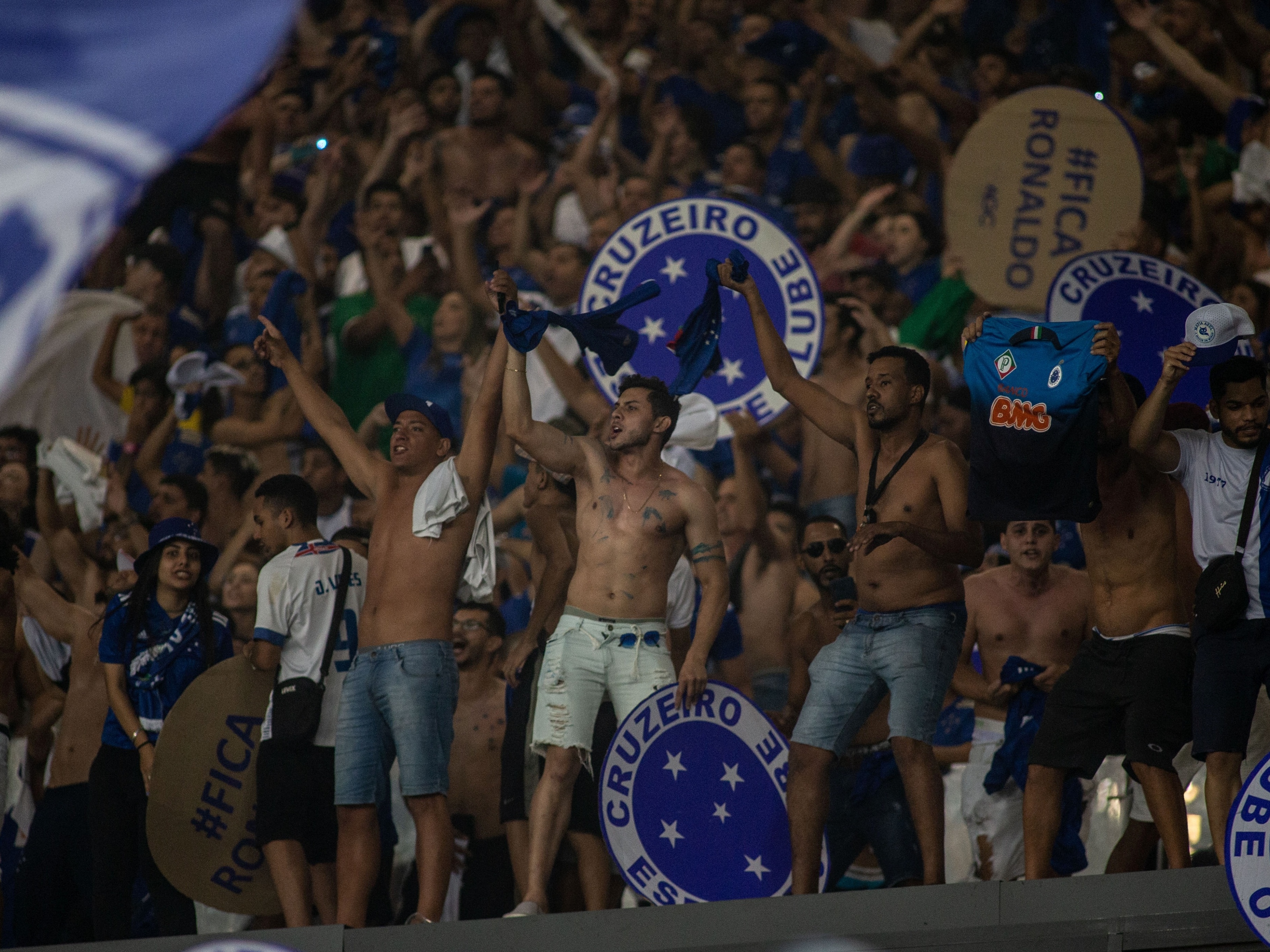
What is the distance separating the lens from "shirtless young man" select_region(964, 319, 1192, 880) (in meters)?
5.85

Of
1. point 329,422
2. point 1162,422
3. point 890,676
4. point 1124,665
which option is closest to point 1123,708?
point 1124,665

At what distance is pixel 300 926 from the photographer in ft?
20.8

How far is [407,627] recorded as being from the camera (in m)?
6.62

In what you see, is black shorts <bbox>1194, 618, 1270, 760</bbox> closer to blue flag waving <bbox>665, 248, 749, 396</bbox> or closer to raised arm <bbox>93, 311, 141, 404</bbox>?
blue flag waving <bbox>665, 248, 749, 396</bbox>

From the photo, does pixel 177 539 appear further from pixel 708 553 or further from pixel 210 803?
pixel 708 553

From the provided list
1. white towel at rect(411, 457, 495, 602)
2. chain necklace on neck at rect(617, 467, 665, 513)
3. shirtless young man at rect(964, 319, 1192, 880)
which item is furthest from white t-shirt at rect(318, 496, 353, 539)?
shirtless young man at rect(964, 319, 1192, 880)

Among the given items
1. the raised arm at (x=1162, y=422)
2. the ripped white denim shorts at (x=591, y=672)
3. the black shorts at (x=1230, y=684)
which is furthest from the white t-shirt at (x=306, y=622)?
the black shorts at (x=1230, y=684)

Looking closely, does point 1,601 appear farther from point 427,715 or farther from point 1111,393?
point 1111,393

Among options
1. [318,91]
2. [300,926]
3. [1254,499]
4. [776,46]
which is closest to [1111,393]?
[1254,499]

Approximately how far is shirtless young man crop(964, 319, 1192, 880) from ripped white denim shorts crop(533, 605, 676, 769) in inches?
56.2

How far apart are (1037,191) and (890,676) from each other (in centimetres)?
342

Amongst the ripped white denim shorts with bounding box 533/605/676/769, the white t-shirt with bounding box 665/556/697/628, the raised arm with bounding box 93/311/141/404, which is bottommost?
the ripped white denim shorts with bounding box 533/605/676/769

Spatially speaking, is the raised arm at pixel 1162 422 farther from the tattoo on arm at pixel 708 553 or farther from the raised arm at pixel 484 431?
the raised arm at pixel 484 431

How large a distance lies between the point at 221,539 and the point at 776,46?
4.53 meters
